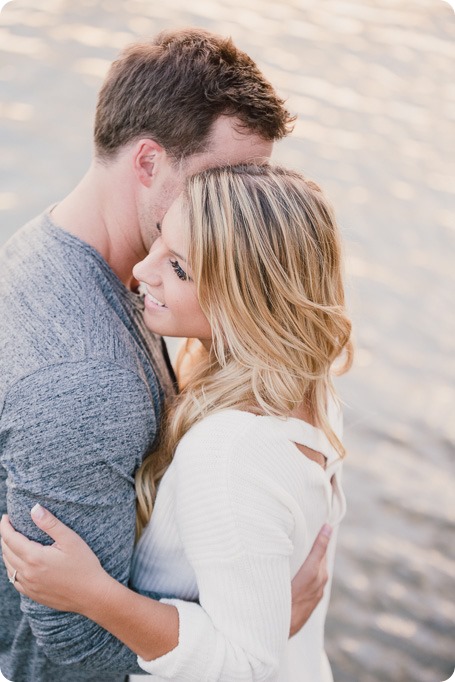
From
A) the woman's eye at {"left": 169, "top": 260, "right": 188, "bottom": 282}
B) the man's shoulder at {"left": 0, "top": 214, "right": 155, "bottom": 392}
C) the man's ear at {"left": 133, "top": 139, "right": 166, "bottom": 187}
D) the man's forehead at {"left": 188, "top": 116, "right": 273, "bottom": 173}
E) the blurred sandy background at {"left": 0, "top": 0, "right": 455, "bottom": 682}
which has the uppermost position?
the man's forehead at {"left": 188, "top": 116, "right": 273, "bottom": 173}

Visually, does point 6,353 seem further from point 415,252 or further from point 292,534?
point 415,252

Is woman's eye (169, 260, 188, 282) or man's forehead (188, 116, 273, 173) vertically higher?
man's forehead (188, 116, 273, 173)

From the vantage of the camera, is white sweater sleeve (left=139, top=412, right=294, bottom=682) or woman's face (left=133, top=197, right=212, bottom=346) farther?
woman's face (left=133, top=197, right=212, bottom=346)

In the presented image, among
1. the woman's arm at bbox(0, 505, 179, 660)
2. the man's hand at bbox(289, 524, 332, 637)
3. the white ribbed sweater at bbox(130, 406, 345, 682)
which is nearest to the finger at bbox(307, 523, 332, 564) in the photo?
the man's hand at bbox(289, 524, 332, 637)

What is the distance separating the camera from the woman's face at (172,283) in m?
1.50

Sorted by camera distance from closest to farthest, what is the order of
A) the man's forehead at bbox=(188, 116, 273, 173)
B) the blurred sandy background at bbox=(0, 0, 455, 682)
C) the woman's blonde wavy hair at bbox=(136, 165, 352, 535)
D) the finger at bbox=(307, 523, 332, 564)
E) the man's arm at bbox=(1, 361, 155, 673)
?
the man's arm at bbox=(1, 361, 155, 673) < the woman's blonde wavy hair at bbox=(136, 165, 352, 535) < the finger at bbox=(307, 523, 332, 564) < the man's forehead at bbox=(188, 116, 273, 173) < the blurred sandy background at bbox=(0, 0, 455, 682)

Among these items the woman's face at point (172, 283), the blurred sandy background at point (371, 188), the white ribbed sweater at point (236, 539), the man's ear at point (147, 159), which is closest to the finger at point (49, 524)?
the white ribbed sweater at point (236, 539)

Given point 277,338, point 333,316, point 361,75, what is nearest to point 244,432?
point 277,338

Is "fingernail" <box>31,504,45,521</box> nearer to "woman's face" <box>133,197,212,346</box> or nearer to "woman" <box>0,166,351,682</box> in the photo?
"woman" <box>0,166,351,682</box>

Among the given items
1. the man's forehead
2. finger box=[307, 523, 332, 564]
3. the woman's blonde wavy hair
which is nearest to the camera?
the woman's blonde wavy hair

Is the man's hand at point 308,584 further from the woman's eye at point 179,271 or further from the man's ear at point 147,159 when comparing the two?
the man's ear at point 147,159

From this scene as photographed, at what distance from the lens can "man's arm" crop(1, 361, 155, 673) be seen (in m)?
1.27

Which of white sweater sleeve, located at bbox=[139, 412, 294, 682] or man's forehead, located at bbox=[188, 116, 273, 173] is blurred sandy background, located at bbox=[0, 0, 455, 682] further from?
white sweater sleeve, located at bbox=[139, 412, 294, 682]

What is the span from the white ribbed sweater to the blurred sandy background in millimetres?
1460
